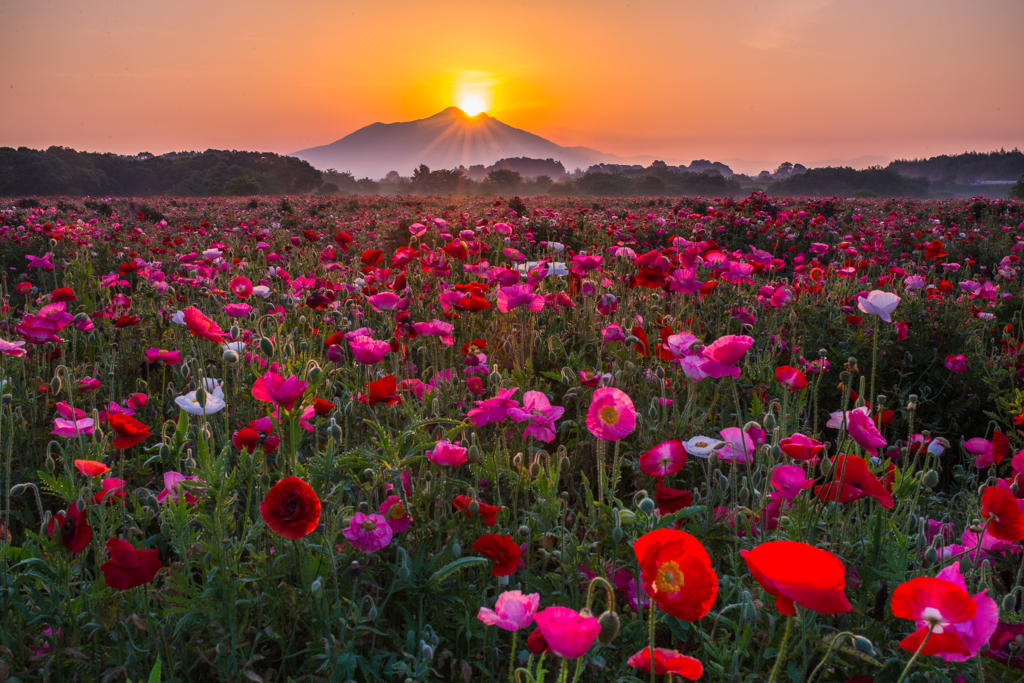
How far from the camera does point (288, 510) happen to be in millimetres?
990

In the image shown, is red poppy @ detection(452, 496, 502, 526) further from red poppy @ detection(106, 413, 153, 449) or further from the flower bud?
red poppy @ detection(106, 413, 153, 449)

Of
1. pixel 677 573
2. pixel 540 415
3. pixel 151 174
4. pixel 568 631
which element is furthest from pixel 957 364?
pixel 151 174

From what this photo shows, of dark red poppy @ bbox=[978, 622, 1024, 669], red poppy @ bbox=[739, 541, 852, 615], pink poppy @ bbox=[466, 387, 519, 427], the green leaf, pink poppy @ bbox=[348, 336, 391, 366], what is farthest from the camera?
pink poppy @ bbox=[348, 336, 391, 366]

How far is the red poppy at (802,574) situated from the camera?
0.65m

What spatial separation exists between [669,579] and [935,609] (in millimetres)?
367

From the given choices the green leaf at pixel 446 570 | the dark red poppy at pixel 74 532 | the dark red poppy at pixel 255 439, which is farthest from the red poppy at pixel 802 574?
the dark red poppy at pixel 74 532

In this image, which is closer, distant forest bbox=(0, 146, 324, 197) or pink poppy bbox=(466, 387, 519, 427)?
pink poppy bbox=(466, 387, 519, 427)

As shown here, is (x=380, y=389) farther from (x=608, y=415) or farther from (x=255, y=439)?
(x=608, y=415)

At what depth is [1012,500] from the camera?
3.62 ft

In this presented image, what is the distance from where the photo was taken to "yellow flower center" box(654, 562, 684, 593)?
0.76 meters

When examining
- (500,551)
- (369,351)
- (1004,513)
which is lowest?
(500,551)

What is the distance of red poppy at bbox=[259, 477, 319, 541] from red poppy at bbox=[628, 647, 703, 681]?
58 cm

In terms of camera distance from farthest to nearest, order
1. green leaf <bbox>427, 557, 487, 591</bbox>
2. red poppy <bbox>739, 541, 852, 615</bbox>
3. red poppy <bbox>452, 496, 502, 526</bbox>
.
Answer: red poppy <bbox>452, 496, 502, 526</bbox> < green leaf <bbox>427, 557, 487, 591</bbox> < red poppy <bbox>739, 541, 852, 615</bbox>

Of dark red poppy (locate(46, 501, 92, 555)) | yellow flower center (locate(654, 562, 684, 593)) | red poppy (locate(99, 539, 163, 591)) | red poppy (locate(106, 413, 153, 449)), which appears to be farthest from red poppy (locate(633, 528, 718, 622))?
red poppy (locate(106, 413, 153, 449))
